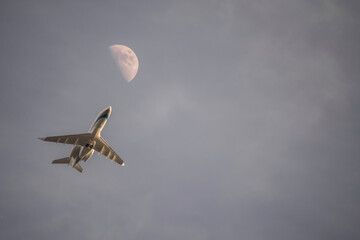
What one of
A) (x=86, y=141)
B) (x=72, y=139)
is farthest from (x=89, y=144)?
(x=72, y=139)

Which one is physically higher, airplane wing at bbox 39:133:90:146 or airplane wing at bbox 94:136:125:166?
airplane wing at bbox 94:136:125:166

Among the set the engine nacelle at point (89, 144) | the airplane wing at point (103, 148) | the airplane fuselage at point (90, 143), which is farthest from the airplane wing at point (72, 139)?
the airplane wing at point (103, 148)

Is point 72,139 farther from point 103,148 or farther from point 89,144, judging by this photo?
point 103,148

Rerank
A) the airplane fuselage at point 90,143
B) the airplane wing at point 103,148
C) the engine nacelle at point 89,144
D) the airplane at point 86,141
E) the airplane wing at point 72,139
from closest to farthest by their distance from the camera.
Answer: the airplane wing at point 72,139
the airplane at point 86,141
the engine nacelle at point 89,144
the airplane fuselage at point 90,143
the airplane wing at point 103,148

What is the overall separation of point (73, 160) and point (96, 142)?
9.10 meters

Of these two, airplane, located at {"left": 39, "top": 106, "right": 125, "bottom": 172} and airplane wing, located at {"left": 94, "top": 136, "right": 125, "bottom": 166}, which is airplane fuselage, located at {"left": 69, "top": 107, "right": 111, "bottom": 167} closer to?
airplane, located at {"left": 39, "top": 106, "right": 125, "bottom": 172}

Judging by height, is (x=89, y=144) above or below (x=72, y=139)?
above

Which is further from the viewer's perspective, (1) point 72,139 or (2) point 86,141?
(2) point 86,141

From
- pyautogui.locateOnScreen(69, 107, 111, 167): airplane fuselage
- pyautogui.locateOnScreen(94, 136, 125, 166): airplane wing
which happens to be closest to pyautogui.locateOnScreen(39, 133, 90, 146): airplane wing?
pyautogui.locateOnScreen(69, 107, 111, 167): airplane fuselage

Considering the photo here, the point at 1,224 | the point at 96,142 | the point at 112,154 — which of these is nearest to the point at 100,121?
the point at 96,142

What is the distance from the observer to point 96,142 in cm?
5853

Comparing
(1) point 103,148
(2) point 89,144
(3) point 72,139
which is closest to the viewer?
(3) point 72,139

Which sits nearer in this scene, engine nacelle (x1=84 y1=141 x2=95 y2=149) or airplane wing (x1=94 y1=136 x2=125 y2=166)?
engine nacelle (x1=84 y1=141 x2=95 y2=149)

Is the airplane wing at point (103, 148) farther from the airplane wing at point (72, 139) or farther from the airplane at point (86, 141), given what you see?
the airplane wing at point (72, 139)
